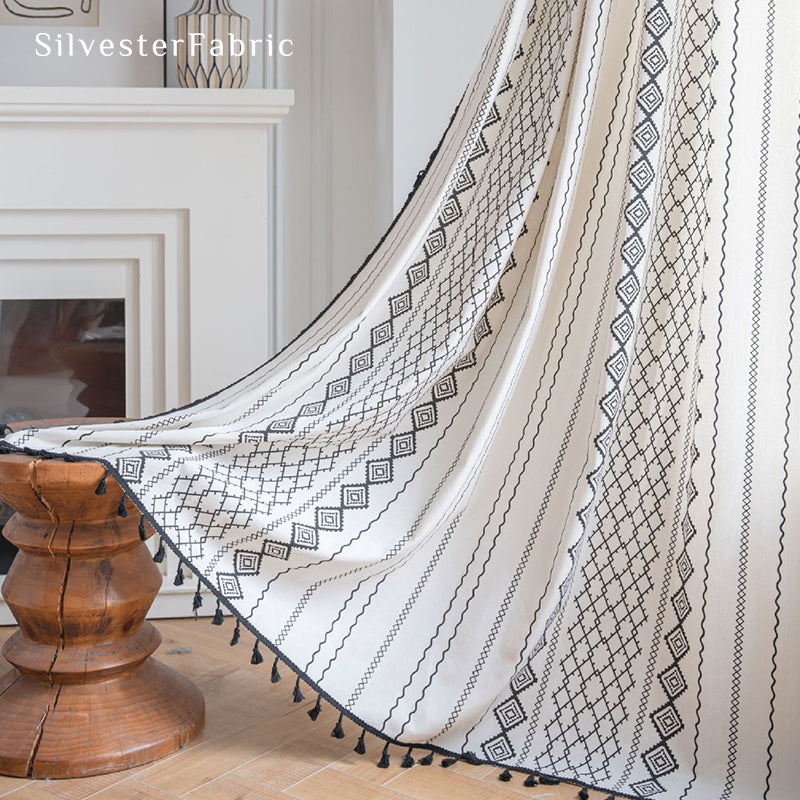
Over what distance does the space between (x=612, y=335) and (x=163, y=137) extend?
105cm

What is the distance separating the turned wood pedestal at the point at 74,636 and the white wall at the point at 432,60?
102 cm

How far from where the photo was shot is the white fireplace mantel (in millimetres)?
2020

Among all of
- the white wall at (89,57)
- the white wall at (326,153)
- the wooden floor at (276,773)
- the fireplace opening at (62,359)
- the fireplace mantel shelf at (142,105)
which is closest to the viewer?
the wooden floor at (276,773)

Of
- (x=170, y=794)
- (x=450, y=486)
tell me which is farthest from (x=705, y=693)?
(x=170, y=794)

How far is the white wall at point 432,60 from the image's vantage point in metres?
2.15

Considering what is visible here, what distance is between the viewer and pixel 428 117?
216cm

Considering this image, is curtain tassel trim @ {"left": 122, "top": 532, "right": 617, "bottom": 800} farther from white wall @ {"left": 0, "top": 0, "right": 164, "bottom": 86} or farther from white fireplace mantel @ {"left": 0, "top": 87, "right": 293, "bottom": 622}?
white wall @ {"left": 0, "top": 0, "right": 164, "bottom": 86}

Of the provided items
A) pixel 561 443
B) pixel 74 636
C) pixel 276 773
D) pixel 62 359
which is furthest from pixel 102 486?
pixel 62 359

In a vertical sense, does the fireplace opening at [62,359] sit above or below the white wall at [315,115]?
below

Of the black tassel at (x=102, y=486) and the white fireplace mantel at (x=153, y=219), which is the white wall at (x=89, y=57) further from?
the black tassel at (x=102, y=486)

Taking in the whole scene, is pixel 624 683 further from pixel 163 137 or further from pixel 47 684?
pixel 163 137

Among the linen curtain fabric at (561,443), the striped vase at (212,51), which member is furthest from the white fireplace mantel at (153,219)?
the linen curtain fabric at (561,443)

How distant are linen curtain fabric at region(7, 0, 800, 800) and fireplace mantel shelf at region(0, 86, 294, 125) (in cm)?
57

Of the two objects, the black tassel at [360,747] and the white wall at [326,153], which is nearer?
the black tassel at [360,747]
